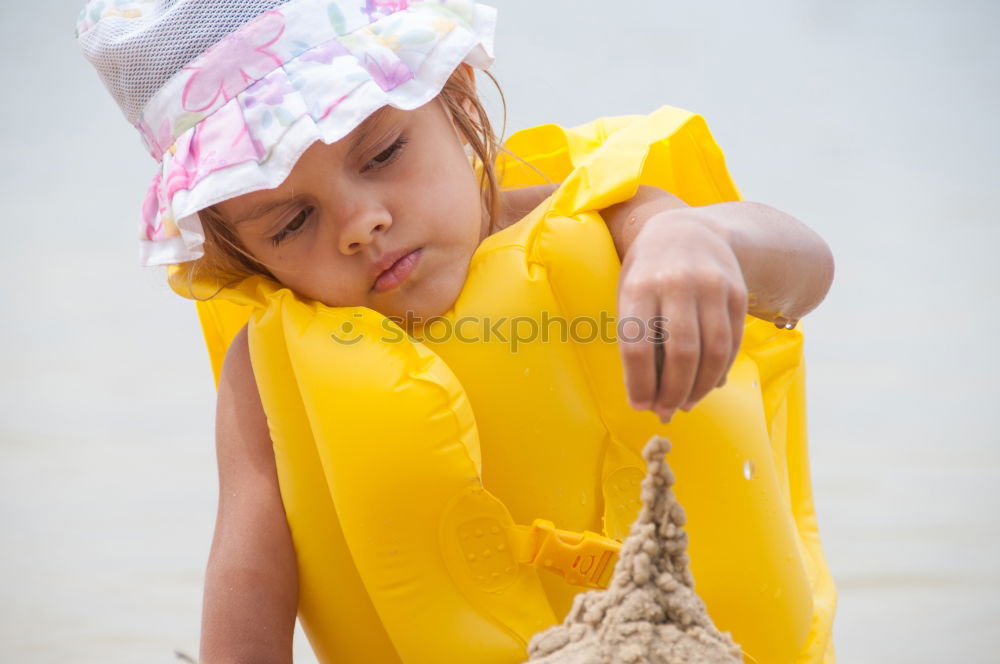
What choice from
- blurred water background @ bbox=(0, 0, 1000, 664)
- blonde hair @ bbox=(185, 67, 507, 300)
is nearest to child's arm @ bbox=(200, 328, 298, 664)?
blonde hair @ bbox=(185, 67, 507, 300)

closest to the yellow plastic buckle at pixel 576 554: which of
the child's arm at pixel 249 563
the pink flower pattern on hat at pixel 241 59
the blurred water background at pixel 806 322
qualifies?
the child's arm at pixel 249 563

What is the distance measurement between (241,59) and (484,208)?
29 cm

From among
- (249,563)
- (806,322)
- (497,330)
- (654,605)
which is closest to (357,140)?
(497,330)

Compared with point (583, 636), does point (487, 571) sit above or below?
below

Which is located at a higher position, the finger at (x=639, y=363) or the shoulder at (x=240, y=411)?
the finger at (x=639, y=363)

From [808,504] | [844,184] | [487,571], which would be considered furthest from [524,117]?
[487,571]

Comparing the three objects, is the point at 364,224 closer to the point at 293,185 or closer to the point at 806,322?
the point at 293,185

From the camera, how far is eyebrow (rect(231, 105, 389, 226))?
3.28 ft

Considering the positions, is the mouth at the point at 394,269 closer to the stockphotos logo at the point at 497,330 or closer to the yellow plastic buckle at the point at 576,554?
the stockphotos logo at the point at 497,330

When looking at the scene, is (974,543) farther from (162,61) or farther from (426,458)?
(162,61)

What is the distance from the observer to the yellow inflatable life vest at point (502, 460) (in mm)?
944

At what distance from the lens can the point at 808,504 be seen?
1.29m

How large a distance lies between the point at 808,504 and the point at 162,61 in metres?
0.81

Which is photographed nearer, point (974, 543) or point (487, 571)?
point (487, 571)
